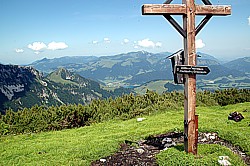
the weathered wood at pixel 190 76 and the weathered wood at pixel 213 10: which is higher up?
the weathered wood at pixel 213 10

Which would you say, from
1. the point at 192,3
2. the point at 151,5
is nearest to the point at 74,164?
the point at 151,5

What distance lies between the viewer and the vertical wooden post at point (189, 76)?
29.8 ft

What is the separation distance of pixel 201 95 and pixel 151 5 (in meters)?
32.6

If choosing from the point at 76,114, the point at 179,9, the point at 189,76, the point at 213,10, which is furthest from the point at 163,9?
the point at 76,114

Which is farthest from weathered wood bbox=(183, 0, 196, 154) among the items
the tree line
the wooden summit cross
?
the tree line

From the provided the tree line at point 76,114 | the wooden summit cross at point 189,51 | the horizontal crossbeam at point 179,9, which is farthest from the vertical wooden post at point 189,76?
the tree line at point 76,114

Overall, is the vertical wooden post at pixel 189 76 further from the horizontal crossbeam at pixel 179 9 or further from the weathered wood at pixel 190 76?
the horizontal crossbeam at pixel 179 9

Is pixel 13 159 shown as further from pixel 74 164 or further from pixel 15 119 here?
pixel 15 119

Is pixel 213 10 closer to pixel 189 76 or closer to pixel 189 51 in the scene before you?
pixel 189 51

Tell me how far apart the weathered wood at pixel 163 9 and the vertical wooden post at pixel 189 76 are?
0.27 metres

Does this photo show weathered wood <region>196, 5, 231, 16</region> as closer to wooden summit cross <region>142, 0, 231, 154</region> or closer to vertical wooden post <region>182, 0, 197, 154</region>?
wooden summit cross <region>142, 0, 231, 154</region>

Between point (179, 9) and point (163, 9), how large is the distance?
0.61 meters

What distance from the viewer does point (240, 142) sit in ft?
37.2

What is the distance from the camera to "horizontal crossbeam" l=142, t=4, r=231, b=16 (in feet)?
28.4
